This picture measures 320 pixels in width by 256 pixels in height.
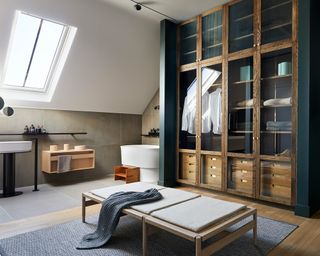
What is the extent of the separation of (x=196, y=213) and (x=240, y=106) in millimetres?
2104

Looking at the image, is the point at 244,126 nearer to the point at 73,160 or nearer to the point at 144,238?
the point at 144,238

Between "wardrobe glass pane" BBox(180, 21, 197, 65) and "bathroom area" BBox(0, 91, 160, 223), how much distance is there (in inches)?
63.4

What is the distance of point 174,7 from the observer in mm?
3820

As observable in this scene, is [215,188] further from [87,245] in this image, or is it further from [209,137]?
[87,245]

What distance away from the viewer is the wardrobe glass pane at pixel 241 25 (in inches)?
139

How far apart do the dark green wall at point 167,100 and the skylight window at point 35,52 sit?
1482mm

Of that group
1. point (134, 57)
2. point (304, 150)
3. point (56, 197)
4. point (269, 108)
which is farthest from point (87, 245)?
point (134, 57)

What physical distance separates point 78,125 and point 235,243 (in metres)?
3.77

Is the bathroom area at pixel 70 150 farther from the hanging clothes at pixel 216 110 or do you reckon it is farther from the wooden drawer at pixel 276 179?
the wooden drawer at pixel 276 179

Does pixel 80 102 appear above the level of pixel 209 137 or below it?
above

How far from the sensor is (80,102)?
4.91m

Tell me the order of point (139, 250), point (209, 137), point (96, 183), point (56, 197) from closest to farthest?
point (139, 250)
point (56, 197)
point (209, 137)
point (96, 183)

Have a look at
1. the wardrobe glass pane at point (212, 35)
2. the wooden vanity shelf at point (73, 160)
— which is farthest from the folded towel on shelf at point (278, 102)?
the wooden vanity shelf at point (73, 160)

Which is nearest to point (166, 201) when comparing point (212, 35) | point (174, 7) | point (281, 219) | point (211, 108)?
point (281, 219)
